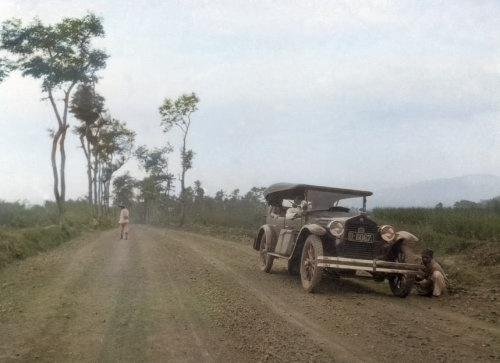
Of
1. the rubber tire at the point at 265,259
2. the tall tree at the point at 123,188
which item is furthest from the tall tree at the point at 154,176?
the rubber tire at the point at 265,259

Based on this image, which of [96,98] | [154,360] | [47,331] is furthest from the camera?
[96,98]

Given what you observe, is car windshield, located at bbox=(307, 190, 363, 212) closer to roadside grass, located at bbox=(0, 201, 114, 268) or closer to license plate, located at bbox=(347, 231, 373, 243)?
license plate, located at bbox=(347, 231, 373, 243)

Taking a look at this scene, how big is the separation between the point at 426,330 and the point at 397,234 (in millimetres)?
3555

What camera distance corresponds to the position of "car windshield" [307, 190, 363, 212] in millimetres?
11320

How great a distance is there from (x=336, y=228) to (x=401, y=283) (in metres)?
1.60

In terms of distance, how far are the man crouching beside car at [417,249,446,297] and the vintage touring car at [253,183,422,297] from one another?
1.31 ft

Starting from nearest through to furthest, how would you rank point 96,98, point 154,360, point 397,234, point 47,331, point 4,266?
point 154,360 → point 47,331 → point 397,234 → point 4,266 → point 96,98

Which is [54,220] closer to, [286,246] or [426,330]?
[286,246]

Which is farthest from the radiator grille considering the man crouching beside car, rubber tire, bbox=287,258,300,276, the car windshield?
rubber tire, bbox=287,258,300,276

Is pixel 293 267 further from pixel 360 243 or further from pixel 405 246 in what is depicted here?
pixel 405 246

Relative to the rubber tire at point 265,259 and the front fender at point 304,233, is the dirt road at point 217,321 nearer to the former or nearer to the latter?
the front fender at point 304,233

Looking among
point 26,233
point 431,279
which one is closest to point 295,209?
point 431,279

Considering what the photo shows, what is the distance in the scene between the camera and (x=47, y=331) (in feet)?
20.6

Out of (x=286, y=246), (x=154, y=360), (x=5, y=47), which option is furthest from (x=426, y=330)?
(x=5, y=47)
